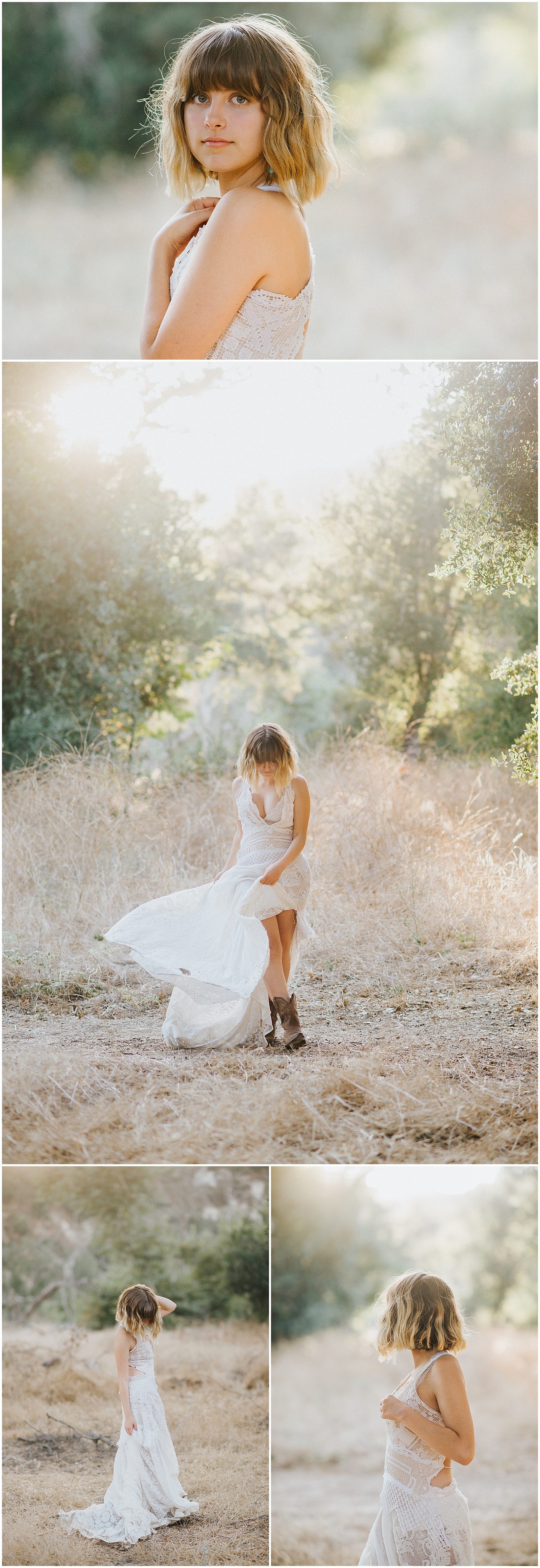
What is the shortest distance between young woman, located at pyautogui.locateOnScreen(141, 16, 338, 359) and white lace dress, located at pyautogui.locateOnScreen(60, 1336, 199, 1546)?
3026 millimetres

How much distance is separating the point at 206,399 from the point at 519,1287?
10.3 feet

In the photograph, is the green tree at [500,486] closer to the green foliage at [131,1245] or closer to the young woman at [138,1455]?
the green foliage at [131,1245]

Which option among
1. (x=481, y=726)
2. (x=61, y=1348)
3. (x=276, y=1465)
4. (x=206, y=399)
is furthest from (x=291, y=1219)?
(x=206, y=399)

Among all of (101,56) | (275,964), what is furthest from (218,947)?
(101,56)

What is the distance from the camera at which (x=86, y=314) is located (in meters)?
7.36

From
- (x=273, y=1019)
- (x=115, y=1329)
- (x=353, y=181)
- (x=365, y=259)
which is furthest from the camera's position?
(x=353, y=181)

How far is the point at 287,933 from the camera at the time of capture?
3.21 m

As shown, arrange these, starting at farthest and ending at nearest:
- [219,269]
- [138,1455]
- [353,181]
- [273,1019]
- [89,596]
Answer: [353,181]
[89,596]
[273,1019]
[138,1455]
[219,269]

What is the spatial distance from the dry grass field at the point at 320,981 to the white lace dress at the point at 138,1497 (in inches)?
31.9

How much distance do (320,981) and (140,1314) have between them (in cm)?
110

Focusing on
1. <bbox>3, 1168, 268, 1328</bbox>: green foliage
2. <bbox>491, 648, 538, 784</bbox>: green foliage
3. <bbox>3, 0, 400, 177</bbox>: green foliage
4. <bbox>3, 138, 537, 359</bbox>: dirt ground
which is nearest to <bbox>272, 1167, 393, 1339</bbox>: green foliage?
<bbox>3, 1168, 268, 1328</bbox>: green foliage

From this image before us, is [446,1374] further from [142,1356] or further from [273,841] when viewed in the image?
[273,841]

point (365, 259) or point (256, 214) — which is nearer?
point (256, 214)

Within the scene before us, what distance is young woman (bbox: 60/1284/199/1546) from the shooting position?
9.68ft
